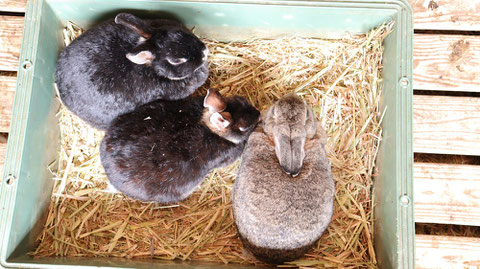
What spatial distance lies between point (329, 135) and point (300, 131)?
643 mm

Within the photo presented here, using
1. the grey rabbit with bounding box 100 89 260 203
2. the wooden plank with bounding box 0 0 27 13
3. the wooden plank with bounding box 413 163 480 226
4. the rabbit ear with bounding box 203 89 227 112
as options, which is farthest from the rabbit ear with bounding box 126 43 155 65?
the wooden plank with bounding box 413 163 480 226

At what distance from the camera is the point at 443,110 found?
326 cm

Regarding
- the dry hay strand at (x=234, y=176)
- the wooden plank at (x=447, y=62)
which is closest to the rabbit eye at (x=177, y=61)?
the dry hay strand at (x=234, y=176)

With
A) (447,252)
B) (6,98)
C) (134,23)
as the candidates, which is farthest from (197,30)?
(447,252)

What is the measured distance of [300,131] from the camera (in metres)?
2.70

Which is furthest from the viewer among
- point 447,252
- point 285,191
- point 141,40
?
point 447,252

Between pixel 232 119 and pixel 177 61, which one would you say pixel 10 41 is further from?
pixel 232 119

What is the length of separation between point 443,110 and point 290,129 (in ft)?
4.85

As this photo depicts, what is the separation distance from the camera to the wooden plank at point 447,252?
10.1 ft

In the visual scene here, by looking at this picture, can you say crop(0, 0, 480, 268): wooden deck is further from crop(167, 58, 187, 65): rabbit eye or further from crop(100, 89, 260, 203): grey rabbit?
crop(167, 58, 187, 65): rabbit eye

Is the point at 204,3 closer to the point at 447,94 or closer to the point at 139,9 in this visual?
the point at 139,9

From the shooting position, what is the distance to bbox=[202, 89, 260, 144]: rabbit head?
280cm

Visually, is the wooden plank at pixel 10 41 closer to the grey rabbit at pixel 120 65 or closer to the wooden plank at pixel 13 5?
the wooden plank at pixel 13 5

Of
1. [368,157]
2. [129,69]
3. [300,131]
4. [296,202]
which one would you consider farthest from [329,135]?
[129,69]
